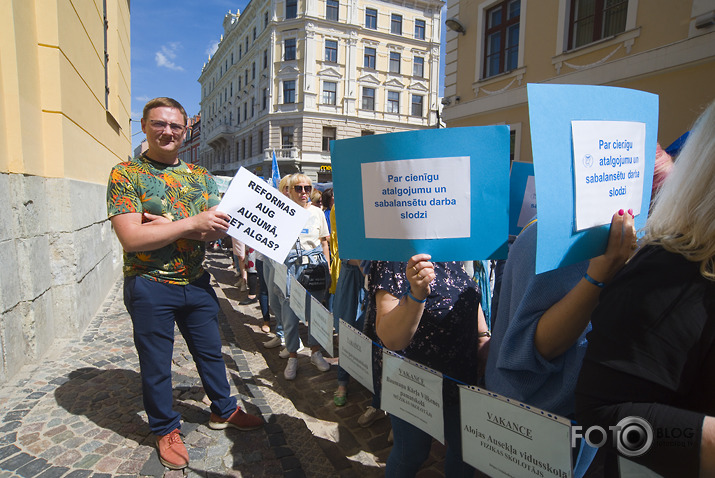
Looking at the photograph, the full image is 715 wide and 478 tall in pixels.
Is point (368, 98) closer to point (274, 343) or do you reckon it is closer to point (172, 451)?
point (274, 343)

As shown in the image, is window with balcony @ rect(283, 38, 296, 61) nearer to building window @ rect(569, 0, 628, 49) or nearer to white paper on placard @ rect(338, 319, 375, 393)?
building window @ rect(569, 0, 628, 49)

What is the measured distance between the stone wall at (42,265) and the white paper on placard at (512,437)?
337 centimetres

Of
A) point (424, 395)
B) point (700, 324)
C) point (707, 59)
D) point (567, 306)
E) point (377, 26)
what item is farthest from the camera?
point (377, 26)

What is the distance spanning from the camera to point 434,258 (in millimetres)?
1320

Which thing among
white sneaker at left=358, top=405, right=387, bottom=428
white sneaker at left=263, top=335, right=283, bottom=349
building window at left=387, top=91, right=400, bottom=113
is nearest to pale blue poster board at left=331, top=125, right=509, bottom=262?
white sneaker at left=358, top=405, right=387, bottom=428

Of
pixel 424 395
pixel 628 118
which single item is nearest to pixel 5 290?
pixel 424 395

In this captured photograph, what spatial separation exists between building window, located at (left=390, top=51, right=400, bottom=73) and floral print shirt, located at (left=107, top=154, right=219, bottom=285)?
35286mm

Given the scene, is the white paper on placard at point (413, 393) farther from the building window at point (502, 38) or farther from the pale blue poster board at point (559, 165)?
the building window at point (502, 38)

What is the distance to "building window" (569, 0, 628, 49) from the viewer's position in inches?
331

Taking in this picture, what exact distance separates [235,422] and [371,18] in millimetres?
36940

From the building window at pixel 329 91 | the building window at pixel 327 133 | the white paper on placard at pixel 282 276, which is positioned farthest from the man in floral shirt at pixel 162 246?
the building window at pixel 329 91

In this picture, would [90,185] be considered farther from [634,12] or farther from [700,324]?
[634,12]

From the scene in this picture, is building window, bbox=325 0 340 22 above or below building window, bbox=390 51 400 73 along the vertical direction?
above

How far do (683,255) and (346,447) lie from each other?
2527 mm
